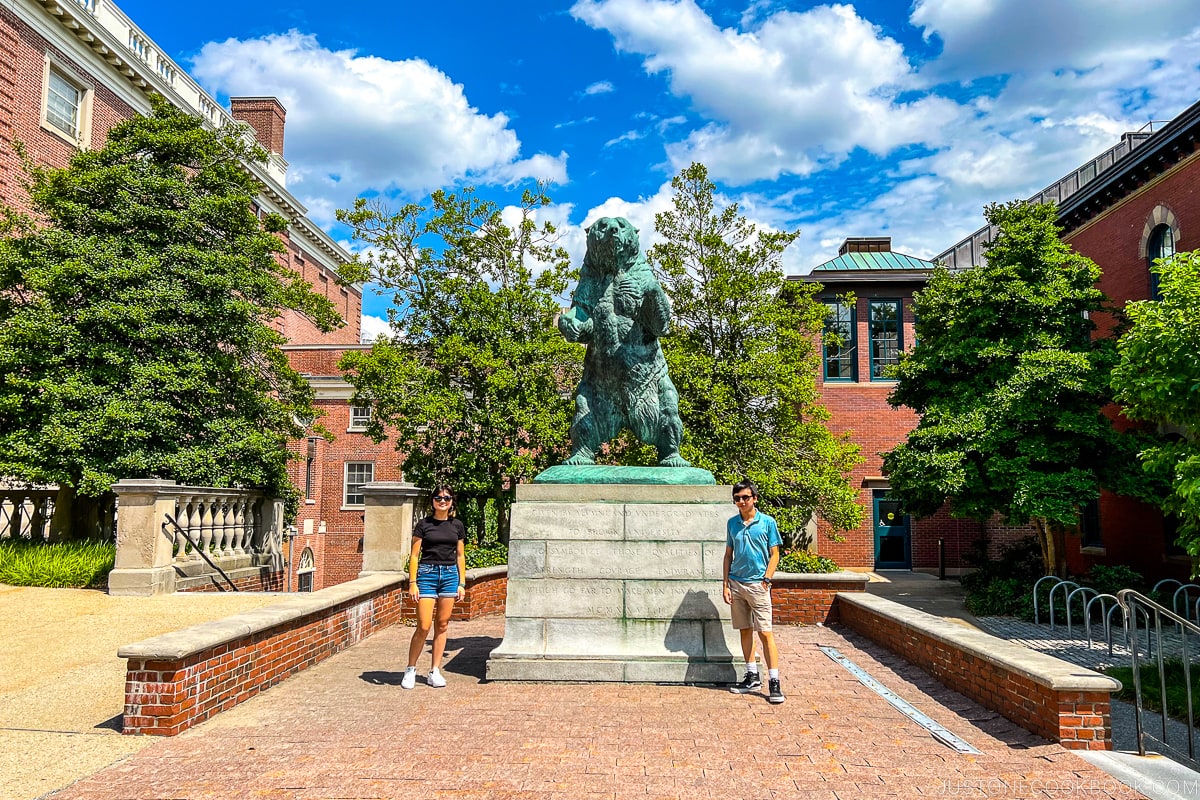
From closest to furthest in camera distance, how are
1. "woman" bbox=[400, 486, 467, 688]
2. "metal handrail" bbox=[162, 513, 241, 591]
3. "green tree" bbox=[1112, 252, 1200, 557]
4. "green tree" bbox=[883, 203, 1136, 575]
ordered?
"woman" bbox=[400, 486, 467, 688], "green tree" bbox=[1112, 252, 1200, 557], "metal handrail" bbox=[162, 513, 241, 591], "green tree" bbox=[883, 203, 1136, 575]

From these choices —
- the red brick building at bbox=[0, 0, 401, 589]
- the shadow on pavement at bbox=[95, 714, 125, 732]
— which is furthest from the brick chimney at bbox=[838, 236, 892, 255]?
the shadow on pavement at bbox=[95, 714, 125, 732]

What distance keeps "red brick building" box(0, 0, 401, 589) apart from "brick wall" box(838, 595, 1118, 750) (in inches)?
510

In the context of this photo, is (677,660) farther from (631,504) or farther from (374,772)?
(374,772)

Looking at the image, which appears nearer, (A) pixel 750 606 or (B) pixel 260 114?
(A) pixel 750 606

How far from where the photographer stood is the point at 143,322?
1266 cm

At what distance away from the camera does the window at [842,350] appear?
936 inches

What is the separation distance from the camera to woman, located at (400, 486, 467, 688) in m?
6.33

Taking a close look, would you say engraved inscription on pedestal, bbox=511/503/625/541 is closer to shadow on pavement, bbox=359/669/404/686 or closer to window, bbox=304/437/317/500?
shadow on pavement, bbox=359/669/404/686

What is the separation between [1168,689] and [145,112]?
2780cm

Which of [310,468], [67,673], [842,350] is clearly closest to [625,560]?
[67,673]

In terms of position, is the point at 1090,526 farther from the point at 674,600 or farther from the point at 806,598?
the point at 674,600

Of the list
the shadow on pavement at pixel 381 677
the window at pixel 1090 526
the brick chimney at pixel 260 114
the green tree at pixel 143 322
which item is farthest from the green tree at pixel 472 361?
the brick chimney at pixel 260 114

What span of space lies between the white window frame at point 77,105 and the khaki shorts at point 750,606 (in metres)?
21.6

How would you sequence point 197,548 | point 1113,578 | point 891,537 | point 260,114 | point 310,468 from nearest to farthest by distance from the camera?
point 197,548, point 1113,578, point 891,537, point 310,468, point 260,114
